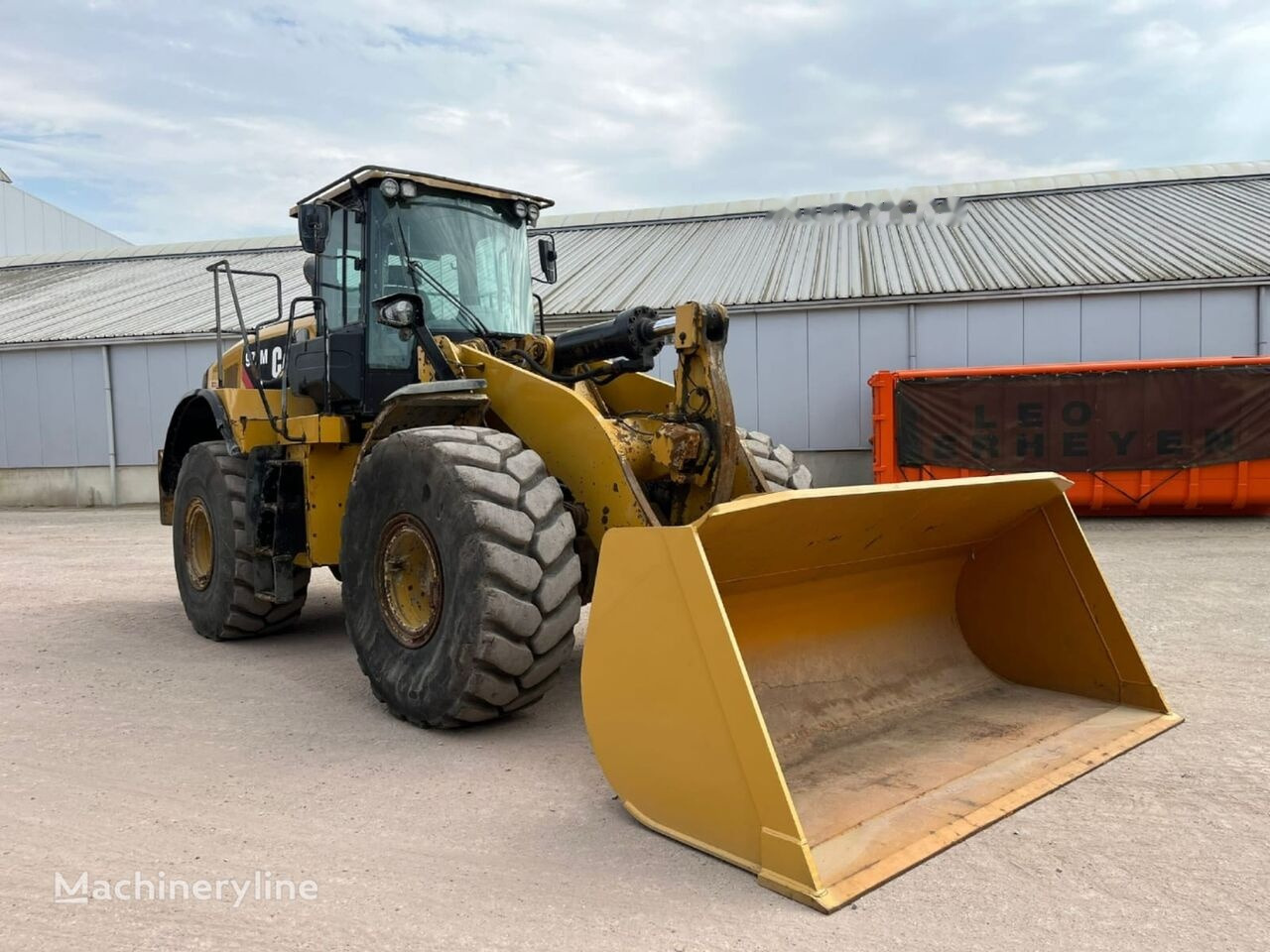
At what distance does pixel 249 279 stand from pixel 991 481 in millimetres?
22217

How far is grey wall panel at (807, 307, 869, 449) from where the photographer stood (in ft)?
50.9

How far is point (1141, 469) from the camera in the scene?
483 inches

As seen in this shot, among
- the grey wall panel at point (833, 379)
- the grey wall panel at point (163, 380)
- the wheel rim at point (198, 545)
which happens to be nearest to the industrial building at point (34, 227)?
the grey wall panel at point (163, 380)

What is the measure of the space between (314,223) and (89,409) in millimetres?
16655

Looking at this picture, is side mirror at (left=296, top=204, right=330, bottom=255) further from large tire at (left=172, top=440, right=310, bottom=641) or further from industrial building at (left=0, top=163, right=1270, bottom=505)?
industrial building at (left=0, top=163, right=1270, bottom=505)

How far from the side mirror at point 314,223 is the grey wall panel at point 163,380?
49.1 ft

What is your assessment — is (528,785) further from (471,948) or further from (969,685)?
(969,685)

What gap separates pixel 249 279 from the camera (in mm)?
22859

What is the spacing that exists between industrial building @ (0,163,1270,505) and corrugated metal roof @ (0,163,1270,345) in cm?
7

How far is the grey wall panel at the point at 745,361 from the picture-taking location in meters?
15.9

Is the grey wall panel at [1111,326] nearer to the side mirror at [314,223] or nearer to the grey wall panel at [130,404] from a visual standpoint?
the side mirror at [314,223]

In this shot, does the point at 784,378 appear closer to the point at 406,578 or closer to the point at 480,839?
the point at 406,578

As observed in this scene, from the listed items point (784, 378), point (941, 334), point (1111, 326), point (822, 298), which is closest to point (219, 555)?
point (784, 378)
